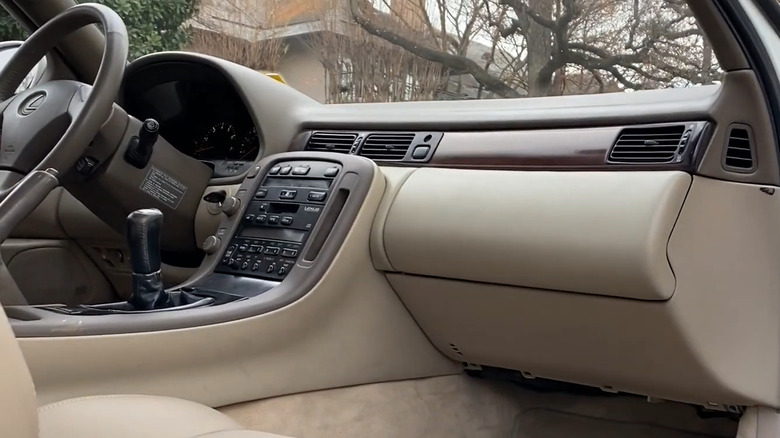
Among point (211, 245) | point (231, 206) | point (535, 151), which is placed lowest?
point (211, 245)

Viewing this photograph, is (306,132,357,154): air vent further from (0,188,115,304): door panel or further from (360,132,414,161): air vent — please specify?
(0,188,115,304): door panel

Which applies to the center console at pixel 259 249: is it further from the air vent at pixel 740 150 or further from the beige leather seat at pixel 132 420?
the air vent at pixel 740 150

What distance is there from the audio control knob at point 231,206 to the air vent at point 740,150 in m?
1.06

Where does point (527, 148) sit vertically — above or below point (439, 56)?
below

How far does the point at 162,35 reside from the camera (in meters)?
2.15

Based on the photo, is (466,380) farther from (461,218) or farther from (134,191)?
(134,191)

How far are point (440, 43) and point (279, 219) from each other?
591 millimetres

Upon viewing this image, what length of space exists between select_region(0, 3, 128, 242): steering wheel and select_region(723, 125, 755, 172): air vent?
110cm

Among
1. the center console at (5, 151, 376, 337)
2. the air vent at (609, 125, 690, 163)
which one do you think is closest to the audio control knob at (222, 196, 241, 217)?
the center console at (5, 151, 376, 337)

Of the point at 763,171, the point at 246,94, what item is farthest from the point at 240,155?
the point at 763,171

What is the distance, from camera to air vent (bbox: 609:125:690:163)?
4.38 ft

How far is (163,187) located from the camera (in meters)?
1.83

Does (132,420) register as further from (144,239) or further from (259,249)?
(259,249)

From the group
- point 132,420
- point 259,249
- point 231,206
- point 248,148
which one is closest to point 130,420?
point 132,420
